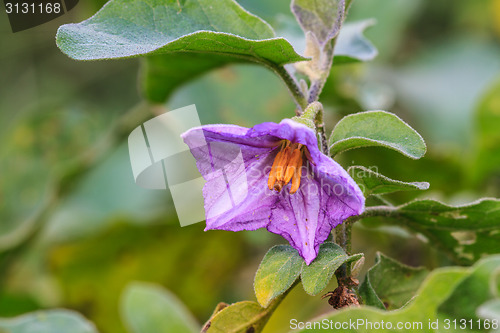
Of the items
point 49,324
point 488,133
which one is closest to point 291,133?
point 49,324

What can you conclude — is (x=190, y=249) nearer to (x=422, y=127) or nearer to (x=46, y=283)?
(x=46, y=283)

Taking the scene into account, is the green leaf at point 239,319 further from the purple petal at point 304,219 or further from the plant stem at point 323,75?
the plant stem at point 323,75

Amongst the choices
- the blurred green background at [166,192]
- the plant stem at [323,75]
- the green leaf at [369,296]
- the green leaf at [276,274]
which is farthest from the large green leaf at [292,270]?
the blurred green background at [166,192]

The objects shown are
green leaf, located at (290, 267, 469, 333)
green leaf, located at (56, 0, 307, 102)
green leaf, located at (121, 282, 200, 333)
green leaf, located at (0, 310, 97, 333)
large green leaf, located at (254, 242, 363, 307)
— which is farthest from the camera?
green leaf, located at (121, 282, 200, 333)

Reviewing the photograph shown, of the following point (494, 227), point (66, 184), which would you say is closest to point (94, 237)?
point (66, 184)

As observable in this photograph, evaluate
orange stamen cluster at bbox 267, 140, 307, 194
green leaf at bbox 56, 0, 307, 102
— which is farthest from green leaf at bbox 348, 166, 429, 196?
green leaf at bbox 56, 0, 307, 102

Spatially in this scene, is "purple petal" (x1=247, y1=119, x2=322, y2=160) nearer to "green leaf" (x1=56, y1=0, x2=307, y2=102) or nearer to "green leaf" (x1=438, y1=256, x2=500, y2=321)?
"green leaf" (x1=56, y1=0, x2=307, y2=102)
